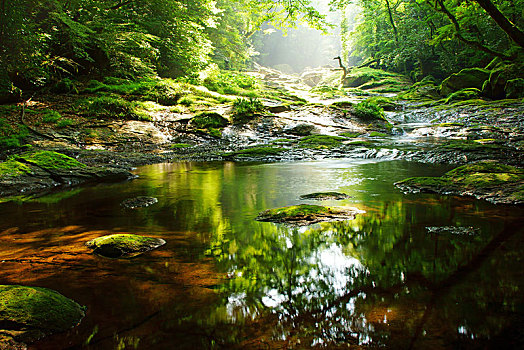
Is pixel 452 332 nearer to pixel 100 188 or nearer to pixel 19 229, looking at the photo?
pixel 19 229

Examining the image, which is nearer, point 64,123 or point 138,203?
point 138,203

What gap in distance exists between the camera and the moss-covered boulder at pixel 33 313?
1217 mm

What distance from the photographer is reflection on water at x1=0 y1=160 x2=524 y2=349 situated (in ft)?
4.09

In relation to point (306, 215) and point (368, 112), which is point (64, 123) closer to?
point (306, 215)

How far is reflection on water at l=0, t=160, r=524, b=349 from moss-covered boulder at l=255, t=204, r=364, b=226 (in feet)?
0.44

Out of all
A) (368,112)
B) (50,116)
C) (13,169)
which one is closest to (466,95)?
(368,112)

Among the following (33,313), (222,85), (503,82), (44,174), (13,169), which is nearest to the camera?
(33,313)

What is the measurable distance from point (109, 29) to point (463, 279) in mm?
13543

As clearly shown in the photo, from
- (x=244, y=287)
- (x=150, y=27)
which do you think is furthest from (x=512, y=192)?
(x=150, y=27)

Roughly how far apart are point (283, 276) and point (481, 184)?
3222mm

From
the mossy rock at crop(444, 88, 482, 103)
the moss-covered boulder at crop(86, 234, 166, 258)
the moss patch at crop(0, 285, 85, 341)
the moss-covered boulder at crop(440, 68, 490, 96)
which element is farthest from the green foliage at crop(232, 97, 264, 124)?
the moss-covered boulder at crop(440, 68, 490, 96)

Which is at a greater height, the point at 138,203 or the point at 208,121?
the point at 208,121

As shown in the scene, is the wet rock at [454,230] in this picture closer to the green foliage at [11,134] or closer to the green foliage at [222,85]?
the green foliage at [11,134]

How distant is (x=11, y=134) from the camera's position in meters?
7.50
